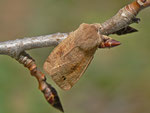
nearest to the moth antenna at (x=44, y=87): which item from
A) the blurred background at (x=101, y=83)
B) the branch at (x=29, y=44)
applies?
the branch at (x=29, y=44)

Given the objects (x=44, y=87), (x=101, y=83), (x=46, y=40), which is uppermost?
(x=101, y=83)

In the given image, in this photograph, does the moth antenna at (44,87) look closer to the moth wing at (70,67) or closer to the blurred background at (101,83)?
the moth wing at (70,67)

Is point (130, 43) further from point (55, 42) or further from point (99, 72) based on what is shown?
point (55, 42)

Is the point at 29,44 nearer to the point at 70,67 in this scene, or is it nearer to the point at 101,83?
the point at 70,67

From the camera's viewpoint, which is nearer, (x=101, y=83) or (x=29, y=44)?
(x=29, y=44)

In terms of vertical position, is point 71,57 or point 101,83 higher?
point 101,83

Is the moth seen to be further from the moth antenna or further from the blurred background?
the blurred background

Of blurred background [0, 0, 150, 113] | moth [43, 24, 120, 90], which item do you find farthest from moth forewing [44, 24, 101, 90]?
blurred background [0, 0, 150, 113]

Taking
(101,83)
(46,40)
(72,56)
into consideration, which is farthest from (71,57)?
(101,83)
